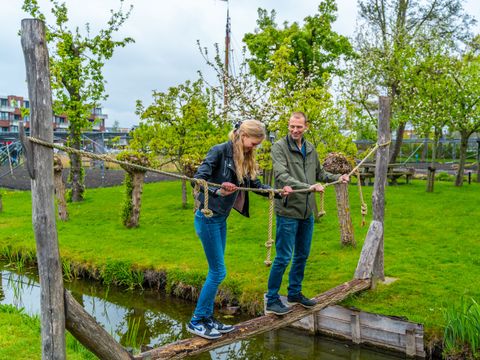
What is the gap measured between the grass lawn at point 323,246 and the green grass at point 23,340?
2.83 m

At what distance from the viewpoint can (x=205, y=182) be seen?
445 centimetres

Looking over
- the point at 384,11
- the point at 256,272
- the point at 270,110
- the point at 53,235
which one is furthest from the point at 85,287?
the point at 384,11

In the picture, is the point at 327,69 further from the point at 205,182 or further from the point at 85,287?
the point at 205,182

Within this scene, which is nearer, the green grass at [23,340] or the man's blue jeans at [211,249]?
the man's blue jeans at [211,249]

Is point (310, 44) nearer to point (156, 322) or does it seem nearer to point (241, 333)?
point (156, 322)

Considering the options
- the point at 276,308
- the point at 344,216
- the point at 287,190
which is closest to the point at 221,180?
the point at 287,190

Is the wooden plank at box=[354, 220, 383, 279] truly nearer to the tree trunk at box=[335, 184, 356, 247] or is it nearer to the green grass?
the tree trunk at box=[335, 184, 356, 247]

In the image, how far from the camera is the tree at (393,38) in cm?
2048

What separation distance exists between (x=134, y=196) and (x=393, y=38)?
14.1m

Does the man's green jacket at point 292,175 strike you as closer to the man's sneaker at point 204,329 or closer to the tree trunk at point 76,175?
the man's sneaker at point 204,329

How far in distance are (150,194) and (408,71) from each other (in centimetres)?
1087

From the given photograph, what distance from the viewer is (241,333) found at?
212 inches

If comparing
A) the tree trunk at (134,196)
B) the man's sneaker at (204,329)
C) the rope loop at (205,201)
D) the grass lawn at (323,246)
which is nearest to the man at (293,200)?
the man's sneaker at (204,329)

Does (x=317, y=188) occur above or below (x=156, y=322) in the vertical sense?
above
